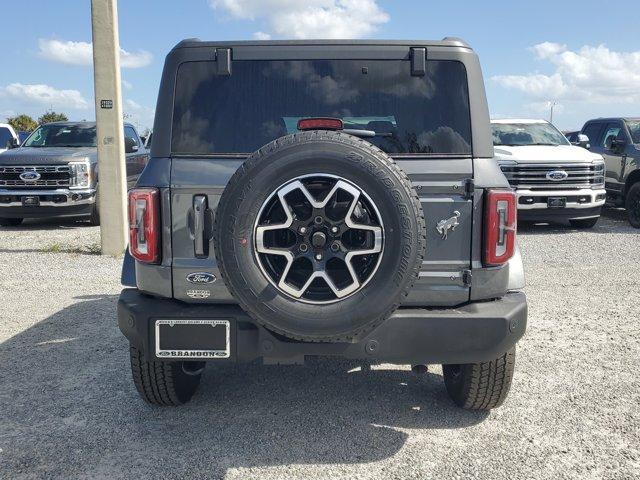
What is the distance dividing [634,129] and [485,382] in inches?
421

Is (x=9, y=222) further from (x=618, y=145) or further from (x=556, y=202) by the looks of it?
(x=618, y=145)

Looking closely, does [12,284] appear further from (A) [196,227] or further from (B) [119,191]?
(A) [196,227]

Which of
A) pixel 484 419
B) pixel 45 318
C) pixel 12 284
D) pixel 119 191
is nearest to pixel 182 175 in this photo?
pixel 484 419

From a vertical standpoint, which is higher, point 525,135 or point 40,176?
point 525,135

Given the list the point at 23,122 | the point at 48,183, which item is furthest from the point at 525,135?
the point at 23,122

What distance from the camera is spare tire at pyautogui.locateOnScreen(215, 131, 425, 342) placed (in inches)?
109

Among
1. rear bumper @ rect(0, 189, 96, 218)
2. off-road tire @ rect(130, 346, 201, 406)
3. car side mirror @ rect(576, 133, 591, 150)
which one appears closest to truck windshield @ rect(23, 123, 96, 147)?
rear bumper @ rect(0, 189, 96, 218)

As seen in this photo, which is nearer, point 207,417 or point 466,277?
point 466,277

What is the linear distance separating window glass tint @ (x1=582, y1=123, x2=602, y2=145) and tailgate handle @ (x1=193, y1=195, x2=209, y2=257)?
1217 centimetres

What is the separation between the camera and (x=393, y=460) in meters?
3.16

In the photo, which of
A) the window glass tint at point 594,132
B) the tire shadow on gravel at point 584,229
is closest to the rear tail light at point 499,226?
the tire shadow on gravel at point 584,229

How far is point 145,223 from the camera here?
317 cm

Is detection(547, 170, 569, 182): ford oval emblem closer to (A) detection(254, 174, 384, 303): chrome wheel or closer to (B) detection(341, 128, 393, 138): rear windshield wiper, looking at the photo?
(B) detection(341, 128, 393, 138): rear windshield wiper

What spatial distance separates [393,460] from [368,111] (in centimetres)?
173
